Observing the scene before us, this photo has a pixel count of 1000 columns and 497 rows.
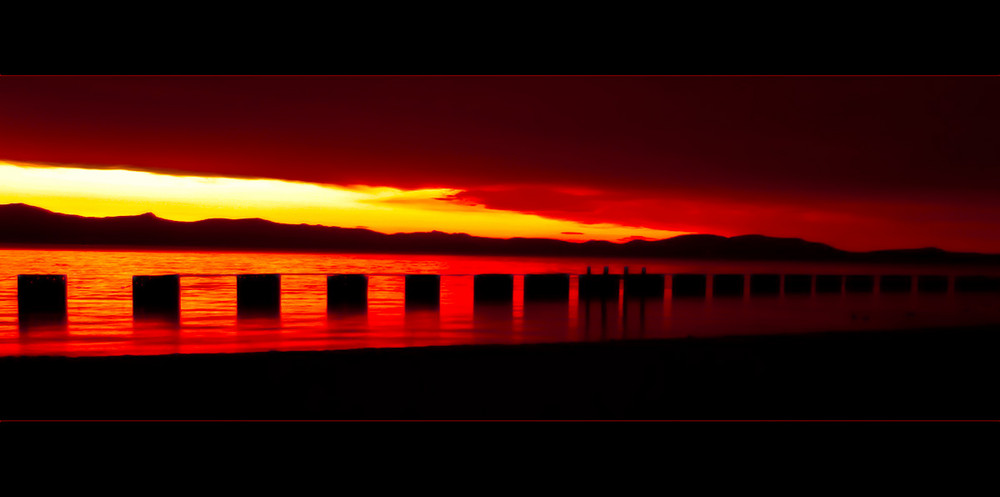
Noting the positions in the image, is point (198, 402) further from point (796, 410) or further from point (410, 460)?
point (796, 410)

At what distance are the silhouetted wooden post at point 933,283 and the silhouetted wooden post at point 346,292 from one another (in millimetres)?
32920

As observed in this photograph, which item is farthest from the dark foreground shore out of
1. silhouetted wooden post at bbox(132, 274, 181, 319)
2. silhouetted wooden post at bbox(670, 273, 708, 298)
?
silhouetted wooden post at bbox(670, 273, 708, 298)

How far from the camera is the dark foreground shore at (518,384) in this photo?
16.2ft

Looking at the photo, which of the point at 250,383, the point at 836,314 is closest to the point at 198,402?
the point at 250,383

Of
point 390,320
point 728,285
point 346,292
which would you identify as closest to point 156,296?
point 346,292

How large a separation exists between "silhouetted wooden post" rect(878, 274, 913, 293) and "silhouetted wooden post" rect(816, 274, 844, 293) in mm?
3316

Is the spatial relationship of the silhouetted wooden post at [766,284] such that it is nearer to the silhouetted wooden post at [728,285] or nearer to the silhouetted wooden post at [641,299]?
the silhouetted wooden post at [728,285]

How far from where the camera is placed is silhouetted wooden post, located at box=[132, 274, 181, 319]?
1767 cm

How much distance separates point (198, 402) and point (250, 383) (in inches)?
21.9

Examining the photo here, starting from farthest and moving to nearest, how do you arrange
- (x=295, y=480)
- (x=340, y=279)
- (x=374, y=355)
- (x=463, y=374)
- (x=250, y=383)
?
(x=340, y=279), (x=374, y=355), (x=463, y=374), (x=250, y=383), (x=295, y=480)

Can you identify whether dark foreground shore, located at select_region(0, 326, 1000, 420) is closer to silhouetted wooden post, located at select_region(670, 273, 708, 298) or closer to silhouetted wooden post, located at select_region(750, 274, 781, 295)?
silhouetted wooden post, located at select_region(670, 273, 708, 298)

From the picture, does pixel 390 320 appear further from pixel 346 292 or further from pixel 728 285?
pixel 728 285
